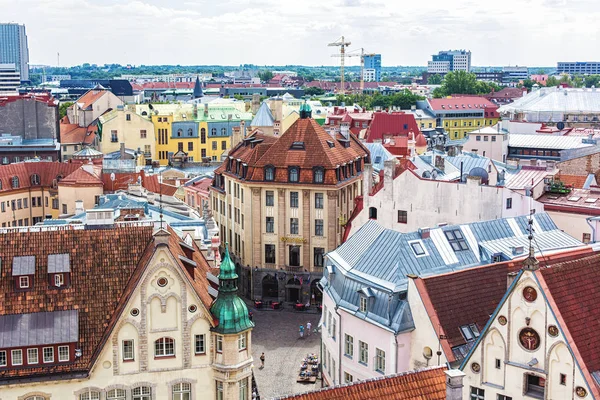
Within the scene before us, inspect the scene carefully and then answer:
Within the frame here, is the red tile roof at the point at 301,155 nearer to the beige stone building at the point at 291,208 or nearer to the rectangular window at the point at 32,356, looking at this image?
the beige stone building at the point at 291,208

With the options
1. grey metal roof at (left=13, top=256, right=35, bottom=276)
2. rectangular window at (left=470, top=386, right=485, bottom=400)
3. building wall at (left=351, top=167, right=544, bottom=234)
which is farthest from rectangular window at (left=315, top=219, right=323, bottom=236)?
rectangular window at (left=470, top=386, right=485, bottom=400)

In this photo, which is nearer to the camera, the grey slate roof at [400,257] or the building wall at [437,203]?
the grey slate roof at [400,257]

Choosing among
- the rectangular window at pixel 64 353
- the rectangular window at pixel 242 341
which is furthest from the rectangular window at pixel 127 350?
the rectangular window at pixel 242 341

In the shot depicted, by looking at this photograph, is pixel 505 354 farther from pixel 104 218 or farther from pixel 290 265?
pixel 290 265

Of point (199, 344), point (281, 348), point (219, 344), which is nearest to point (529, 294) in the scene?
point (219, 344)

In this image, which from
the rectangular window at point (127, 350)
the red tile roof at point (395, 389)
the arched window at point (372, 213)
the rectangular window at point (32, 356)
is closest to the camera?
the red tile roof at point (395, 389)

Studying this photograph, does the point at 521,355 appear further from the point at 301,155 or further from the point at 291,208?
the point at 301,155

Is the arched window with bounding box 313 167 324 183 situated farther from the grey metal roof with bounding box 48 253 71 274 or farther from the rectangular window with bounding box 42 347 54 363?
the rectangular window with bounding box 42 347 54 363
